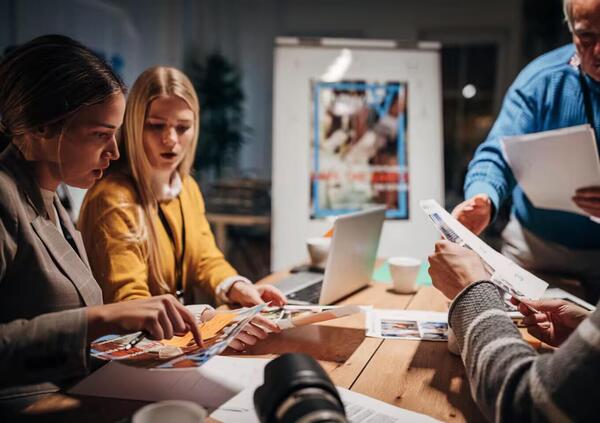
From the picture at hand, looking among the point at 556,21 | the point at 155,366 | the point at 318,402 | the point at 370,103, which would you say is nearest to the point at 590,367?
the point at 318,402

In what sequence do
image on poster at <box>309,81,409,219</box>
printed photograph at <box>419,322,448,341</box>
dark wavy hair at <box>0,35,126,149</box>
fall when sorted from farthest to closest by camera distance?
image on poster at <box>309,81,409,219</box>
printed photograph at <box>419,322,448,341</box>
dark wavy hair at <box>0,35,126,149</box>

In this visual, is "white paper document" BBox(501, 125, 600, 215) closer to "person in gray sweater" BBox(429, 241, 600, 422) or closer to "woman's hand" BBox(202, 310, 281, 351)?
"person in gray sweater" BBox(429, 241, 600, 422)

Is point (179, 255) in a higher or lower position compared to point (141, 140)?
lower

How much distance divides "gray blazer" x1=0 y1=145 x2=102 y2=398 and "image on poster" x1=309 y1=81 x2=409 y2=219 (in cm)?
196

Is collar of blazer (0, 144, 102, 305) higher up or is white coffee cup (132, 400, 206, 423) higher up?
collar of blazer (0, 144, 102, 305)

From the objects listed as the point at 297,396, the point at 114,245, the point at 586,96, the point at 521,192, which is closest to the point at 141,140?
the point at 114,245

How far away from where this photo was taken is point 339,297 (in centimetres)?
151

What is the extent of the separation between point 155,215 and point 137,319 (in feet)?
2.58

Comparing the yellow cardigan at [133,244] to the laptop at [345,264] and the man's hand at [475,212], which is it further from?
the man's hand at [475,212]

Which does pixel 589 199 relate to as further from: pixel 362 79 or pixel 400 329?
pixel 362 79

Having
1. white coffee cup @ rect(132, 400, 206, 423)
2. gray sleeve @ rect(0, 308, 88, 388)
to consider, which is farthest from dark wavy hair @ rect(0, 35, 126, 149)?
white coffee cup @ rect(132, 400, 206, 423)

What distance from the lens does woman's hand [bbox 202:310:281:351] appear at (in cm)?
110

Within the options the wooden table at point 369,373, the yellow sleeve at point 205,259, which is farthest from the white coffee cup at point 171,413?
the yellow sleeve at point 205,259

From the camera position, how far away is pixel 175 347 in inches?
38.2
